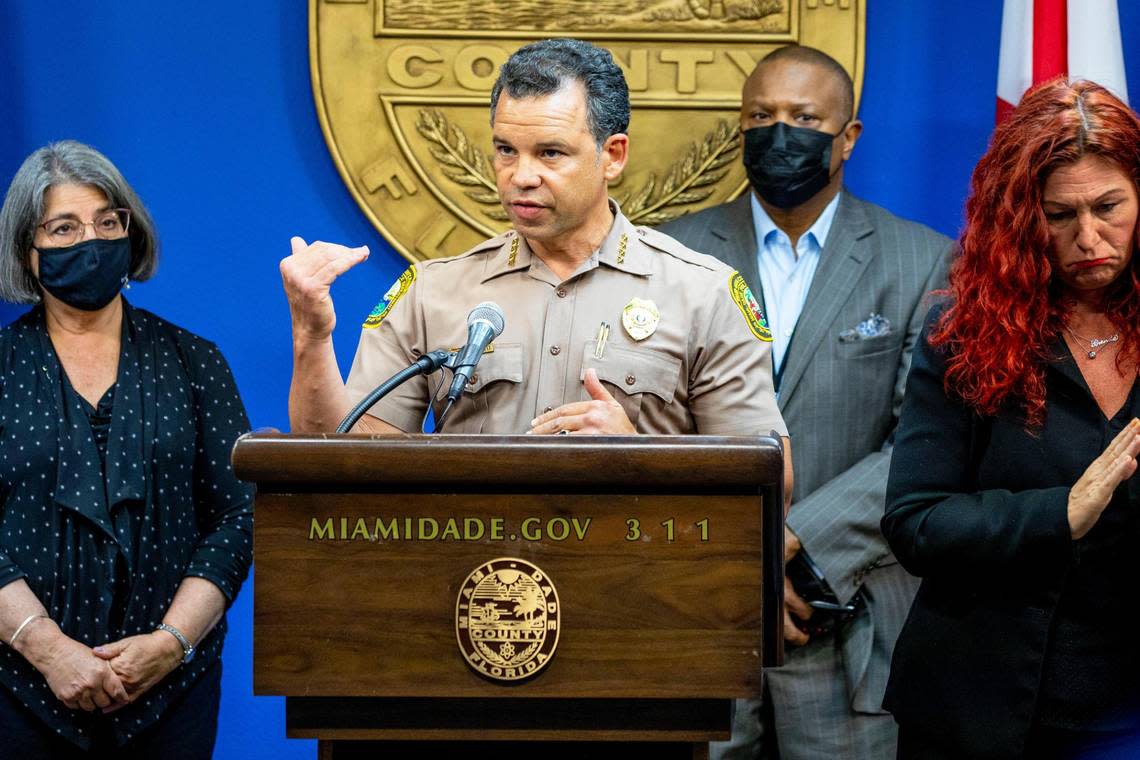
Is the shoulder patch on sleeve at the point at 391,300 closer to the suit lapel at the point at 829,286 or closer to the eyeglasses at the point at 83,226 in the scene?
the eyeglasses at the point at 83,226

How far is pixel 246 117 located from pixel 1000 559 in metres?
2.47

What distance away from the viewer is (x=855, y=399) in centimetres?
342

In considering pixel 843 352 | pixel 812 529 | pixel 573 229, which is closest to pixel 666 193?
pixel 843 352

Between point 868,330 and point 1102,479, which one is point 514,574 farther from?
point 868,330

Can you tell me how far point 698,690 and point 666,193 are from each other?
2211 mm

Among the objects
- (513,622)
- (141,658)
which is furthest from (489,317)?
(141,658)

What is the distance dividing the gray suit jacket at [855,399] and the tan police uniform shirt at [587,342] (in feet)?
2.66

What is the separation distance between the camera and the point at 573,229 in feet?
8.39

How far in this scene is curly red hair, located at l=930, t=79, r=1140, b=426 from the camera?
227 centimetres

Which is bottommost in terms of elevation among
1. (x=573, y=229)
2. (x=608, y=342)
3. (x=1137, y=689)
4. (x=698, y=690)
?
(x=1137, y=689)

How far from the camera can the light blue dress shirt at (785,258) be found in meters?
3.54

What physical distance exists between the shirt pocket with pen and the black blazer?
40 centimetres

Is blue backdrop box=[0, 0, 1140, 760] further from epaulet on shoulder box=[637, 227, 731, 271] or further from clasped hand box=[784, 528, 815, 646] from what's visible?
epaulet on shoulder box=[637, 227, 731, 271]

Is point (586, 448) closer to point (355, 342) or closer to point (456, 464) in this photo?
point (456, 464)
